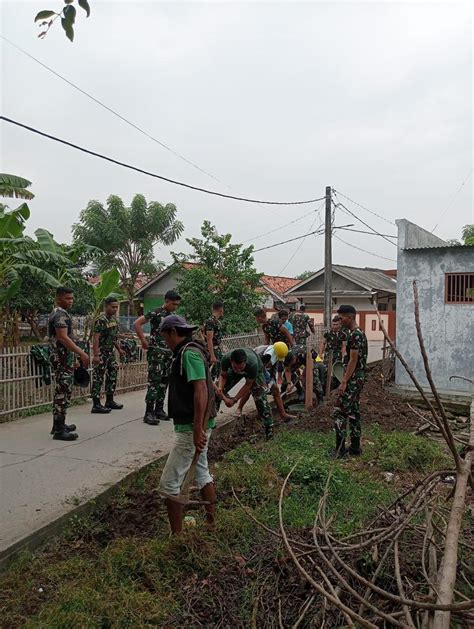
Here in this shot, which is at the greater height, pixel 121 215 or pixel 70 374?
pixel 121 215

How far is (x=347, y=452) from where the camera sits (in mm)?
6078

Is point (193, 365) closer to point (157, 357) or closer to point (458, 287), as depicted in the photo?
point (157, 357)

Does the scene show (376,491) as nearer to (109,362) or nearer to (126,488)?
(126,488)

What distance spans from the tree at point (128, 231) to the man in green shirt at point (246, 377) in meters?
20.8

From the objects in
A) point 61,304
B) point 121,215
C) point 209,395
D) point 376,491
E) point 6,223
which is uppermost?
point 121,215

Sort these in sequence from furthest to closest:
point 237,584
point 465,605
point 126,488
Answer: point 126,488, point 237,584, point 465,605

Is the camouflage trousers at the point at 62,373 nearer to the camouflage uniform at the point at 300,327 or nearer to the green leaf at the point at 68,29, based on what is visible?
the green leaf at the point at 68,29

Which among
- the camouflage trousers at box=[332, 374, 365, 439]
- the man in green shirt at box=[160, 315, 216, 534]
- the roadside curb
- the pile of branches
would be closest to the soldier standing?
the camouflage trousers at box=[332, 374, 365, 439]

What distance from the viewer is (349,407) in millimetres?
5910

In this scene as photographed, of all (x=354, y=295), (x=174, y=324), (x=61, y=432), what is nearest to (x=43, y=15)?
(x=174, y=324)

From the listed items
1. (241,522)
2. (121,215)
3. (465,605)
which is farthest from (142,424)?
(121,215)

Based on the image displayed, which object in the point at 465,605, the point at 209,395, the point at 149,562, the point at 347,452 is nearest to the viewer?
the point at 465,605

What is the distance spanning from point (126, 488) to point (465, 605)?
12.3 feet

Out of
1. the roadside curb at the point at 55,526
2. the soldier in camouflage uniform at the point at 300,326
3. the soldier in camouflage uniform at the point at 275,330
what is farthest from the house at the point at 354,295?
the roadside curb at the point at 55,526
